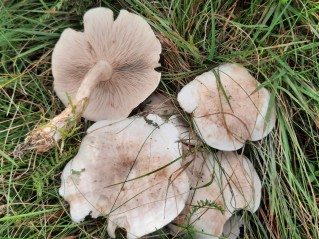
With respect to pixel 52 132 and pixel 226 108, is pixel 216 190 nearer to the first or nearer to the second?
pixel 226 108

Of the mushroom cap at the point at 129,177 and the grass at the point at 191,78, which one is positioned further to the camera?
the grass at the point at 191,78

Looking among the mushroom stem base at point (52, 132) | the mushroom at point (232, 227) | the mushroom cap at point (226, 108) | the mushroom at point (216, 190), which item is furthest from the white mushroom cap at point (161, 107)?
the mushroom at point (232, 227)

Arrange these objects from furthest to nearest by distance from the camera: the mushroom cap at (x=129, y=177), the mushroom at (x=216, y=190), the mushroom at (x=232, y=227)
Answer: the mushroom at (x=232, y=227) < the mushroom at (x=216, y=190) < the mushroom cap at (x=129, y=177)

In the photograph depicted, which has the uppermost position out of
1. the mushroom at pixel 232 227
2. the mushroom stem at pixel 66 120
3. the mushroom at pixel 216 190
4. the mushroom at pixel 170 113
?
the mushroom stem at pixel 66 120

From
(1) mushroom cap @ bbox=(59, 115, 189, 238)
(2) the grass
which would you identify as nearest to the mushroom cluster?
(1) mushroom cap @ bbox=(59, 115, 189, 238)

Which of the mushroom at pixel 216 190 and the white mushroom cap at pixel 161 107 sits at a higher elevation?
the white mushroom cap at pixel 161 107

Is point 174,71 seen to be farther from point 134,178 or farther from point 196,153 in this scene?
point 134,178

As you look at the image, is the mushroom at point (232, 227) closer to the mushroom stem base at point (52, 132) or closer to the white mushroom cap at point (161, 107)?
the white mushroom cap at point (161, 107)

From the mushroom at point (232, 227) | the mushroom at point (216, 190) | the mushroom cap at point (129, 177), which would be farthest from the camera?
the mushroom at point (232, 227)

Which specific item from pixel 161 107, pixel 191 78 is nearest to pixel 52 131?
pixel 161 107
